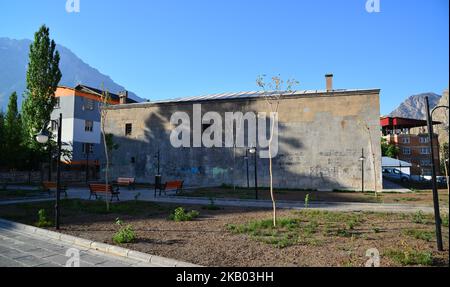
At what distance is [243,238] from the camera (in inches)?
301

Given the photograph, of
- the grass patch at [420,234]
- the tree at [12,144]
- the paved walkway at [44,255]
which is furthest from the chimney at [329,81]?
the tree at [12,144]

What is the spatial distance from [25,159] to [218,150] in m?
23.8

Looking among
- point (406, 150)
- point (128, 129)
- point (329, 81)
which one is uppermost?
point (329, 81)

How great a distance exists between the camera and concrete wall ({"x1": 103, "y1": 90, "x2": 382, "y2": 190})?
83.7ft

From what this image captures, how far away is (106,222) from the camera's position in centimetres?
989

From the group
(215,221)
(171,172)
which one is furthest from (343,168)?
(215,221)

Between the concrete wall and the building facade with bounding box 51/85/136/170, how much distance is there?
12.5 m

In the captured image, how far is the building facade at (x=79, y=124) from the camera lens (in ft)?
133

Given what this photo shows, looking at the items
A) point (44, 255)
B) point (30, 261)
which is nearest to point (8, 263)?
point (30, 261)

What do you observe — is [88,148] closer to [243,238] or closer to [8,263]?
[8,263]

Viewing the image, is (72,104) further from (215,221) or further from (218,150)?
(215,221)

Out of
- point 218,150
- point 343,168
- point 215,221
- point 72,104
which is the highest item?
point 72,104

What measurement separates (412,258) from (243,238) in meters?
3.65

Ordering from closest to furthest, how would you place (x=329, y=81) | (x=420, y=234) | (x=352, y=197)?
1. (x=420, y=234)
2. (x=352, y=197)
3. (x=329, y=81)
